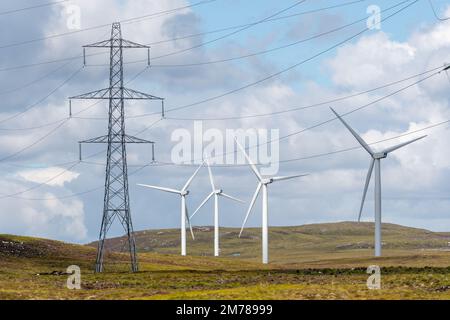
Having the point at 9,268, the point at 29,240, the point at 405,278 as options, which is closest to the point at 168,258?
the point at 29,240

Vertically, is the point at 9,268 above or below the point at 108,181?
below
